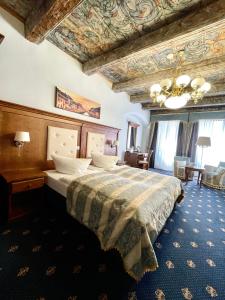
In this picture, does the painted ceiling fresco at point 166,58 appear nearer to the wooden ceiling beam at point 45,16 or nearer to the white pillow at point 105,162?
the wooden ceiling beam at point 45,16

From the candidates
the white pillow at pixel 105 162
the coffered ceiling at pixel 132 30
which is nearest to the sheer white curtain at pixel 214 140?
the coffered ceiling at pixel 132 30

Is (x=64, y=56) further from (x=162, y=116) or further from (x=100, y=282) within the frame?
(x=162, y=116)

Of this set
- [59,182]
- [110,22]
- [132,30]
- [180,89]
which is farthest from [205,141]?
[59,182]

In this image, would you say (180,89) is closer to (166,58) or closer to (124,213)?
(166,58)

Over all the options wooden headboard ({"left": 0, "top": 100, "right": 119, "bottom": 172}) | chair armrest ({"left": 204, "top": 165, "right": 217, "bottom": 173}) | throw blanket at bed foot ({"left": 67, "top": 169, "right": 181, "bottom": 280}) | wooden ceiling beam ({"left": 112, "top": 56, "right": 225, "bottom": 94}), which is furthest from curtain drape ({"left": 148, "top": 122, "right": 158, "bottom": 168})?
throw blanket at bed foot ({"left": 67, "top": 169, "right": 181, "bottom": 280})

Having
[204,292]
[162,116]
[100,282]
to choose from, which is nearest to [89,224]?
[100,282]

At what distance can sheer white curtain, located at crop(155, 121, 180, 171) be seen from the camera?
6.61 m

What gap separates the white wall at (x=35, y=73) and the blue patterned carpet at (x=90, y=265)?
218cm

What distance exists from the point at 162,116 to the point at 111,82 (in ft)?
10.9

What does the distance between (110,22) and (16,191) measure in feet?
9.78

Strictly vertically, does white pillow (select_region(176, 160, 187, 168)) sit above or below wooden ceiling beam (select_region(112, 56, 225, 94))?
below

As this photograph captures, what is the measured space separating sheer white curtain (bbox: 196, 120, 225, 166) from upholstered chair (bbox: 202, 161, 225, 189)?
831mm

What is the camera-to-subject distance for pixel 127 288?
1337 millimetres

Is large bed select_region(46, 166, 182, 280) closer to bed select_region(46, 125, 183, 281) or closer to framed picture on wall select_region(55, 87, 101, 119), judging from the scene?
bed select_region(46, 125, 183, 281)
